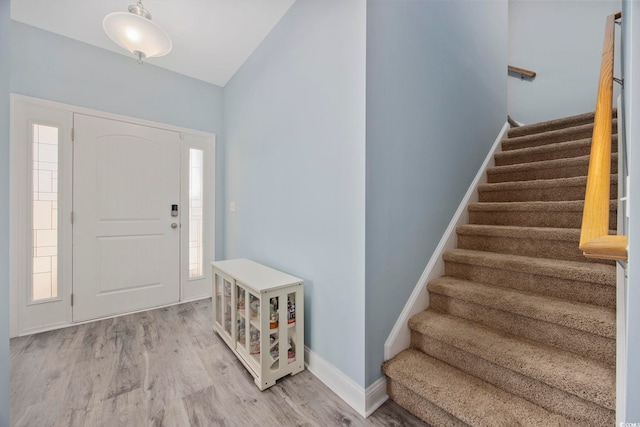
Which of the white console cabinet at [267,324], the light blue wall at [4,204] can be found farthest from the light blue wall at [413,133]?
the light blue wall at [4,204]

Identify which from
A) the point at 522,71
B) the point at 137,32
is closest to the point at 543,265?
the point at 137,32

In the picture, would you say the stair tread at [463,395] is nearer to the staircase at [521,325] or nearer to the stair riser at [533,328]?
the staircase at [521,325]

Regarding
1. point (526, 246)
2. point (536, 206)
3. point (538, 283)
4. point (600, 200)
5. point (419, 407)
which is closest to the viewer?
point (600, 200)

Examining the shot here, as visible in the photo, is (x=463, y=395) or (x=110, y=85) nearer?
(x=463, y=395)

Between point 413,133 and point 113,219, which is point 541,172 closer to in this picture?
point 413,133

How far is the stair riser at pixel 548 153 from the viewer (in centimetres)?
208

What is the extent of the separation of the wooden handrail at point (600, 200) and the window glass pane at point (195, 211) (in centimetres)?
325

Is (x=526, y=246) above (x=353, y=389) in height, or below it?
above

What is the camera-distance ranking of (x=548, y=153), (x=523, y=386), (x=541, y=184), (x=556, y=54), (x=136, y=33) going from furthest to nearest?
1. (x=556, y=54)
2. (x=548, y=153)
3. (x=541, y=184)
4. (x=136, y=33)
5. (x=523, y=386)

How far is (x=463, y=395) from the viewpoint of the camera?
1.22 metres

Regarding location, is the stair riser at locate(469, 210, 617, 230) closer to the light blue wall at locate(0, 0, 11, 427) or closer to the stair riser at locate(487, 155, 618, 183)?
the stair riser at locate(487, 155, 618, 183)

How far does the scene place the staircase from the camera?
1.11 meters

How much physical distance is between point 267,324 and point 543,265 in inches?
65.6

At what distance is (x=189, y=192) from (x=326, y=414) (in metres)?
2.64
